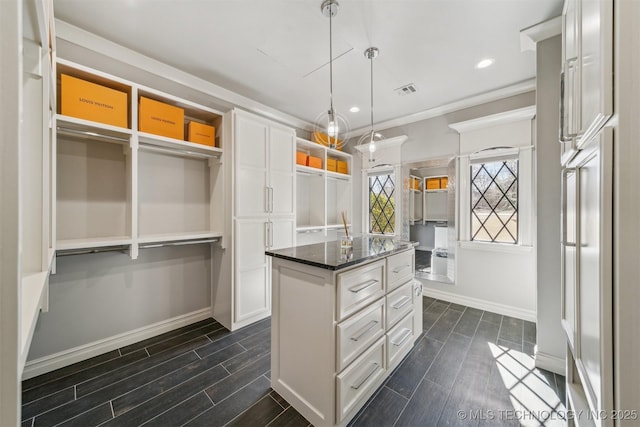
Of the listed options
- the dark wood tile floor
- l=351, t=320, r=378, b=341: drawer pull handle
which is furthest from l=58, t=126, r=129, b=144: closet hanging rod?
l=351, t=320, r=378, b=341: drawer pull handle

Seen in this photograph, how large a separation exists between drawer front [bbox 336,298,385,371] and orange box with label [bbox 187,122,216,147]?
7.61 feet

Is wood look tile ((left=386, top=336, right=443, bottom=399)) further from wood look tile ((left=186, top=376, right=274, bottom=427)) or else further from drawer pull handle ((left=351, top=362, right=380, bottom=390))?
wood look tile ((left=186, top=376, right=274, bottom=427))

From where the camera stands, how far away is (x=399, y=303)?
206 cm

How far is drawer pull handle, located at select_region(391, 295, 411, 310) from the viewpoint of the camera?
201 cm

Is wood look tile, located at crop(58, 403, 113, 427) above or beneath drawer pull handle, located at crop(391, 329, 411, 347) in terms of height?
beneath

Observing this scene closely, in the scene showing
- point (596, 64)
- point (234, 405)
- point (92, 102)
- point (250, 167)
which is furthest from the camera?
point (250, 167)

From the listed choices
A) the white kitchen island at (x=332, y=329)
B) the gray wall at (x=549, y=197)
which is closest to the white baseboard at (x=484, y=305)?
the gray wall at (x=549, y=197)

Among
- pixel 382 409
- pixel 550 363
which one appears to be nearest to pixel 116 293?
pixel 382 409

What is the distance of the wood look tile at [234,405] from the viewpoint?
5.04ft

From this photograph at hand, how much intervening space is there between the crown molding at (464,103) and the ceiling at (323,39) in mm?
92

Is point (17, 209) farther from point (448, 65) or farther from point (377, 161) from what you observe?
point (377, 161)

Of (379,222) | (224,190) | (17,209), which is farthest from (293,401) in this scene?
(379,222)

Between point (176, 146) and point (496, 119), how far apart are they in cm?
376

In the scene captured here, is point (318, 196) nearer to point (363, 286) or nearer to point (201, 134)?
point (201, 134)
